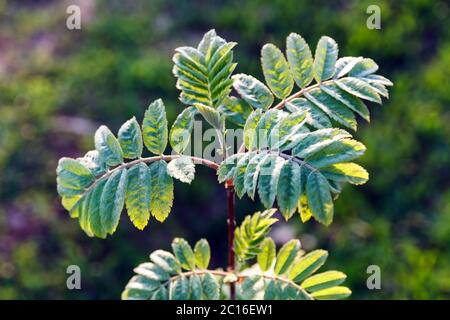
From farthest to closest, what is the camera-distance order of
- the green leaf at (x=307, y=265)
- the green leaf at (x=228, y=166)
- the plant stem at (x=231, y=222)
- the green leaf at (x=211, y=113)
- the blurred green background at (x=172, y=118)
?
the blurred green background at (x=172, y=118)
the green leaf at (x=307, y=265)
the plant stem at (x=231, y=222)
the green leaf at (x=211, y=113)
the green leaf at (x=228, y=166)

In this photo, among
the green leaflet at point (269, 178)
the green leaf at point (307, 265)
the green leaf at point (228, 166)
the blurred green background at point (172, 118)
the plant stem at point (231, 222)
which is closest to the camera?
the green leaflet at point (269, 178)

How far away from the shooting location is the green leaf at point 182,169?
62.7 inches

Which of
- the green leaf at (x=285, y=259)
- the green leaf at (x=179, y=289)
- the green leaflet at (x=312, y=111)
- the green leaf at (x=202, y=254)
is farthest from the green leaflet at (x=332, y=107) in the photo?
the green leaf at (x=179, y=289)

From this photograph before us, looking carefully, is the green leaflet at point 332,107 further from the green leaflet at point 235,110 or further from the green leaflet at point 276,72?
the green leaflet at point 235,110

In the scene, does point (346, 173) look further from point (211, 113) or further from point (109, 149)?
point (109, 149)

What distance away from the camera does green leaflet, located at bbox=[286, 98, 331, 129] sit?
174 cm

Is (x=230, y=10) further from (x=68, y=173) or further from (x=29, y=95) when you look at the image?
(x=68, y=173)

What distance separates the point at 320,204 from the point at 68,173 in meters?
0.73

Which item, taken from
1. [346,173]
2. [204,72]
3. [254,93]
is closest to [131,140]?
[204,72]

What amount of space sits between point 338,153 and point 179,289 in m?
0.70

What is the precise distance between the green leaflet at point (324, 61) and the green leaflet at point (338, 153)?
0.39 metres

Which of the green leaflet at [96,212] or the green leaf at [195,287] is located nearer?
the green leaflet at [96,212]

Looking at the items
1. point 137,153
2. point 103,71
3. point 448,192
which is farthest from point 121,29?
point 137,153
